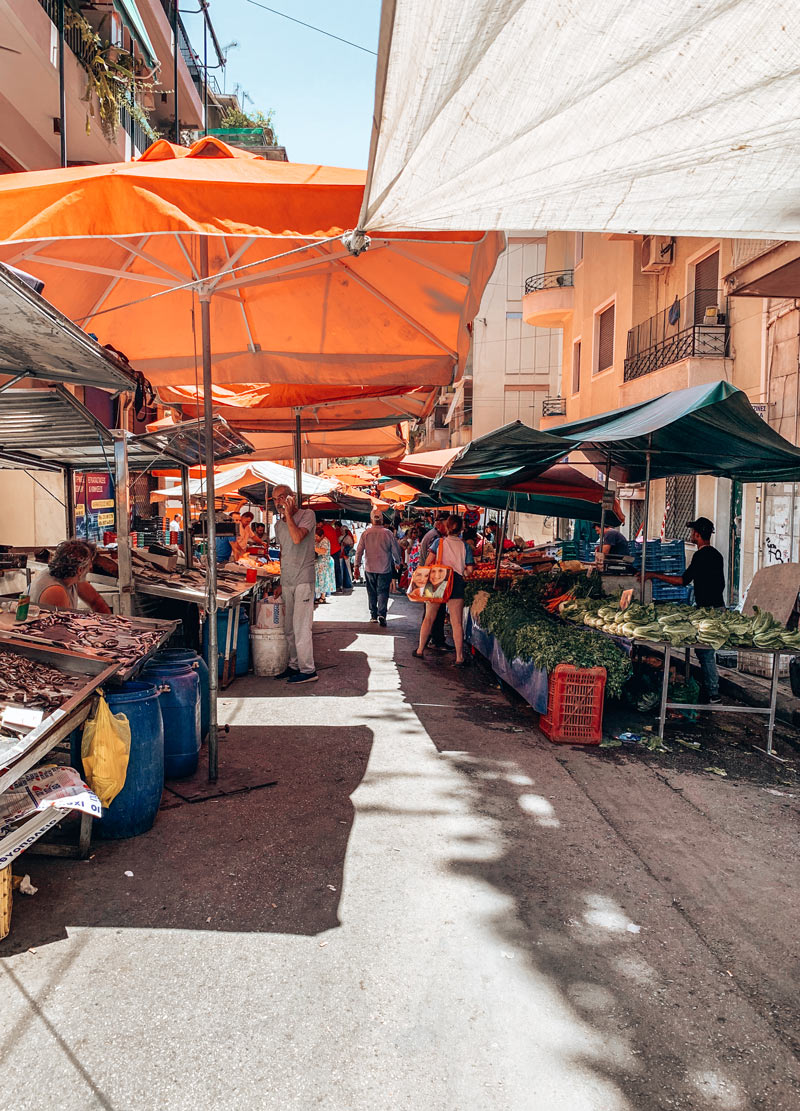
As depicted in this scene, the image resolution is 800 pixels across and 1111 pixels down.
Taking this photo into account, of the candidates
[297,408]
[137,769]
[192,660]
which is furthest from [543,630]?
[297,408]

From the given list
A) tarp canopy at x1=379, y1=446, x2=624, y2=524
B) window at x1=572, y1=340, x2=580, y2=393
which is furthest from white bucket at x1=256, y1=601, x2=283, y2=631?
window at x1=572, y1=340, x2=580, y2=393

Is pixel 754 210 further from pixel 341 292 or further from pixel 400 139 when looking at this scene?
pixel 341 292

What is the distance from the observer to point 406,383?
896 cm

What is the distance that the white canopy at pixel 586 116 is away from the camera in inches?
76.2

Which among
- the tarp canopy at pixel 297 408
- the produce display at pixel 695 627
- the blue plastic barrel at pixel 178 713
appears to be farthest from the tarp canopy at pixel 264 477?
the blue plastic barrel at pixel 178 713

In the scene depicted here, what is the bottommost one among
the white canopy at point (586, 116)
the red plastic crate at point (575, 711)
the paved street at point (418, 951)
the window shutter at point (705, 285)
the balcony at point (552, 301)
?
the paved street at point (418, 951)

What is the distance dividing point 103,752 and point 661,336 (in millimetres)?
15741

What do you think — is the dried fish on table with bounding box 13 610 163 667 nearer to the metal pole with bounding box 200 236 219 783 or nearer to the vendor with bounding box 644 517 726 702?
the metal pole with bounding box 200 236 219 783

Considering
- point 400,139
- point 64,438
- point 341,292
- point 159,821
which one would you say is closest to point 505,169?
point 400,139

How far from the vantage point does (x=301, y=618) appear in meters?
9.03

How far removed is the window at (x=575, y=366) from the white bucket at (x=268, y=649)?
16.3 meters

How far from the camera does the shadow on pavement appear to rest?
371cm

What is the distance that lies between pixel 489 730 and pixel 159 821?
3512 mm

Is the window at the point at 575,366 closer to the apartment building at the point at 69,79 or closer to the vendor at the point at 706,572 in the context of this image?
the apartment building at the point at 69,79
